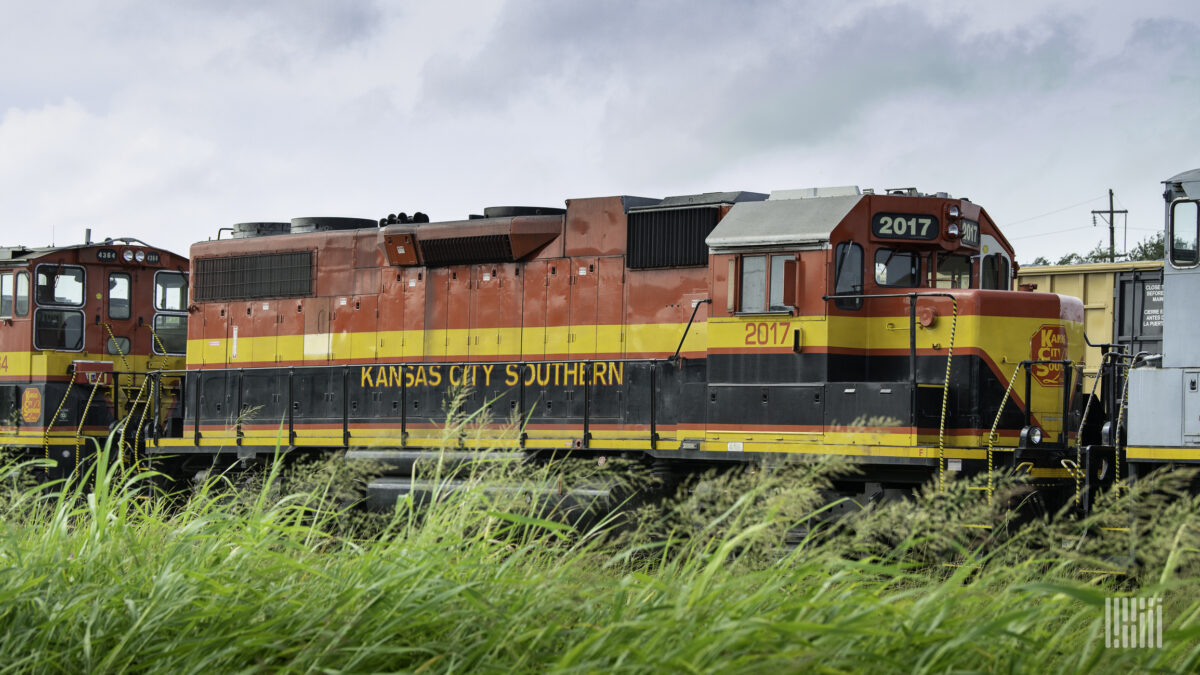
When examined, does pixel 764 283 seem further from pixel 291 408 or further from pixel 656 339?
pixel 291 408

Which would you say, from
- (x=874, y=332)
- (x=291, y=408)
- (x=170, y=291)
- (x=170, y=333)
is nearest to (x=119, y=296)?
(x=170, y=291)

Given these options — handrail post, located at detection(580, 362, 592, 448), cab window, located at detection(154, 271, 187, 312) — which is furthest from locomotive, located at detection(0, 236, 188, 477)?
handrail post, located at detection(580, 362, 592, 448)

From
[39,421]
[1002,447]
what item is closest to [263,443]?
[39,421]

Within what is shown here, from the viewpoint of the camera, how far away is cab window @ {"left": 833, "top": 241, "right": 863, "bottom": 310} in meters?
10.1

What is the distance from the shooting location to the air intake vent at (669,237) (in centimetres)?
→ 1118

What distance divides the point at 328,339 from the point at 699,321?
464 centimetres

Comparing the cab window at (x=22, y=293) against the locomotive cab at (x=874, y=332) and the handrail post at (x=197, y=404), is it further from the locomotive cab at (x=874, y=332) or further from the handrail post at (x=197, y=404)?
the locomotive cab at (x=874, y=332)

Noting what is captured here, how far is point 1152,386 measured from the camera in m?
8.77

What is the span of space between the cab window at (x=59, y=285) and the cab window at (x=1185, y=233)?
45.2ft

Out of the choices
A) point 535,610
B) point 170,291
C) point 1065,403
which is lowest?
point 535,610

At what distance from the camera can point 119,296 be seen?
17016 mm

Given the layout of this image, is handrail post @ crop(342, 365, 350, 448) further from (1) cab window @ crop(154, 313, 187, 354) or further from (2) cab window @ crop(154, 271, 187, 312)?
(2) cab window @ crop(154, 271, 187, 312)

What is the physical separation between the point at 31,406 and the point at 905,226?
38.9ft

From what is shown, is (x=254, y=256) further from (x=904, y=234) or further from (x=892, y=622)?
(x=892, y=622)
